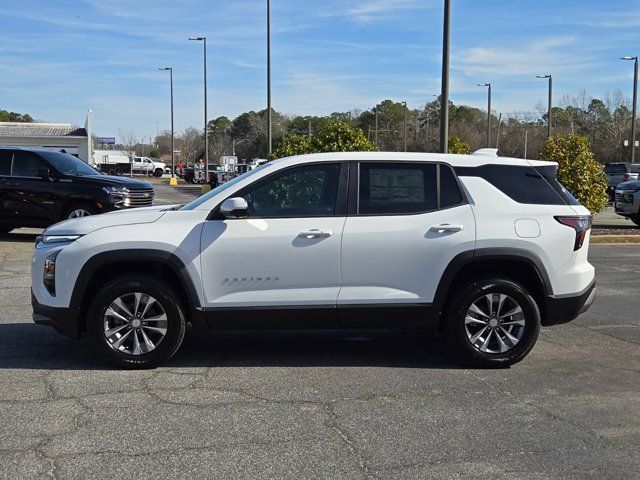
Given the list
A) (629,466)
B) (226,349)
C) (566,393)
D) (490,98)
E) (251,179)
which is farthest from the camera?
(490,98)

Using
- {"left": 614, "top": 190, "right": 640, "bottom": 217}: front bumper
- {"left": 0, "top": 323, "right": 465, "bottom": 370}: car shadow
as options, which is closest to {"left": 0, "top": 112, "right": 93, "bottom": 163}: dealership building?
{"left": 614, "top": 190, "right": 640, "bottom": 217}: front bumper

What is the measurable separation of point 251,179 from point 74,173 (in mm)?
9470

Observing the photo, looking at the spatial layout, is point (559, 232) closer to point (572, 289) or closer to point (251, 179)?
point (572, 289)

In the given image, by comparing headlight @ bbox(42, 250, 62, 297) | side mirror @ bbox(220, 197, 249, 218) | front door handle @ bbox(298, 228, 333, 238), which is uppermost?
side mirror @ bbox(220, 197, 249, 218)

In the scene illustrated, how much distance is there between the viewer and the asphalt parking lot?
4078 mm

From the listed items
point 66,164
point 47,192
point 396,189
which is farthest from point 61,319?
point 66,164

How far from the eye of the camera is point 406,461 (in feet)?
13.6

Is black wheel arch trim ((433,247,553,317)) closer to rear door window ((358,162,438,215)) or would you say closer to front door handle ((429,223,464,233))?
front door handle ((429,223,464,233))

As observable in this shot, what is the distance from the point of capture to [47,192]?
1390 cm

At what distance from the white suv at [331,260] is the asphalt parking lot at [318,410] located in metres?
0.43

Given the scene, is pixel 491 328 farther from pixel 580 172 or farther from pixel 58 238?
pixel 580 172

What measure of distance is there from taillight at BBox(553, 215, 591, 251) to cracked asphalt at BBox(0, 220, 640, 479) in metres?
1.09

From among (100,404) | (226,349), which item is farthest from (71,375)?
(226,349)

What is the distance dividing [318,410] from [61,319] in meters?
2.29
